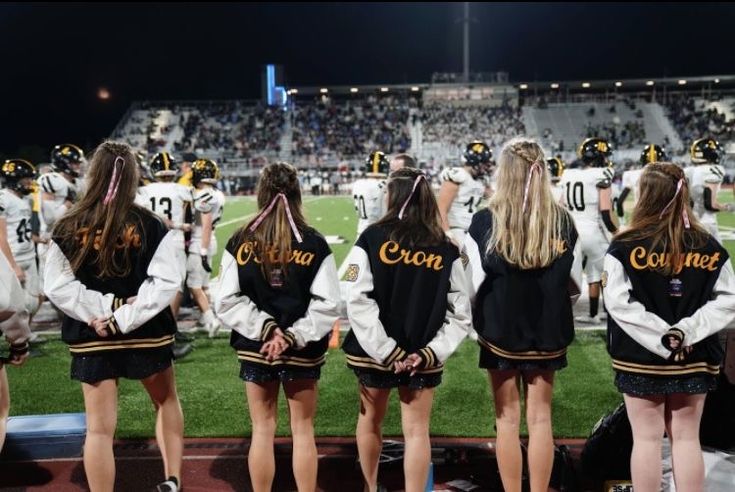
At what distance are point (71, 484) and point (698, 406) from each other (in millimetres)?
3589

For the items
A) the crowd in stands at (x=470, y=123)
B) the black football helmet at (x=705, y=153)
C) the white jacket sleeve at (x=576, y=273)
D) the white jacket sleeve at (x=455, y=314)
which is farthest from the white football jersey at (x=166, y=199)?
the crowd in stands at (x=470, y=123)

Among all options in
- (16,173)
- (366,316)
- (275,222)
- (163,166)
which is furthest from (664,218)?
(16,173)

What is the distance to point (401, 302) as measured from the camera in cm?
343

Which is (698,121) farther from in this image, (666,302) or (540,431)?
(540,431)

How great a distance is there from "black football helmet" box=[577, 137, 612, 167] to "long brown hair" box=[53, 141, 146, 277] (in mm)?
5187

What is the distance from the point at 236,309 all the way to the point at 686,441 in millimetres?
2256

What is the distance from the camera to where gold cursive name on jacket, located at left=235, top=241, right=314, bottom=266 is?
11.3ft

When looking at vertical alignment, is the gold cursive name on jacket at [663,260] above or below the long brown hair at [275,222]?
below

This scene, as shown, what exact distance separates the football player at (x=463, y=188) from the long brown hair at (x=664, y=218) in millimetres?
3388

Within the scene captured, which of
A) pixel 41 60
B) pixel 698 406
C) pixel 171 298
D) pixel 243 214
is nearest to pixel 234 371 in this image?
pixel 171 298

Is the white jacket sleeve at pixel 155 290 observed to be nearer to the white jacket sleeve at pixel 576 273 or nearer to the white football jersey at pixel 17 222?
the white jacket sleeve at pixel 576 273

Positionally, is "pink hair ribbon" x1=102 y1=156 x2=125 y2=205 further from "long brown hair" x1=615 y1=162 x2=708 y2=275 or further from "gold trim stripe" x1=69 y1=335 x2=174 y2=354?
"long brown hair" x1=615 y1=162 x2=708 y2=275

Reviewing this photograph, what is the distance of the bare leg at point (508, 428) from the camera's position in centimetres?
351

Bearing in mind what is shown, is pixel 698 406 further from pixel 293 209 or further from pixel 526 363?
pixel 293 209
